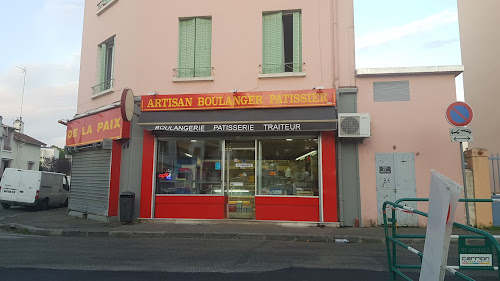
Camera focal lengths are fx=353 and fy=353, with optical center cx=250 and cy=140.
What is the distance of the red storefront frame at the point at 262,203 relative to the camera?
10602 millimetres

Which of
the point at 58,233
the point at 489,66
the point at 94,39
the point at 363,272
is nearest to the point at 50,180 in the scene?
the point at 94,39

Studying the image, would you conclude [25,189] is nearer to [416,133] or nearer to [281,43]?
[281,43]

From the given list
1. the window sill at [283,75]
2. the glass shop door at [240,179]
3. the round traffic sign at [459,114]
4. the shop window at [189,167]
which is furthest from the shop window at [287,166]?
the round traffic sign at [459,114]

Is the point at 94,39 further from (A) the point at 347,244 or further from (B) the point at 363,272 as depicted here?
(B) the point at 363,272

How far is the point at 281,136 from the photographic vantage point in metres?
11.2

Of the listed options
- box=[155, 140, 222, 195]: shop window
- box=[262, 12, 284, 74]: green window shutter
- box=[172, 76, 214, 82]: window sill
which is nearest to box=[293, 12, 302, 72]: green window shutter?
box=[262, 12, 284, 74]: green window shutter

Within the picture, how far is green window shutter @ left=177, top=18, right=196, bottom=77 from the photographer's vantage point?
11883 millimetres

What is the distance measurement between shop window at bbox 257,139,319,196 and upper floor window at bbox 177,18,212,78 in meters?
3.26

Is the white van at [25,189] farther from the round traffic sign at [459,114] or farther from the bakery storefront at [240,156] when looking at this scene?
the round traffic sign at [459,114]

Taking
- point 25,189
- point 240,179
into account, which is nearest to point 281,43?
point 240,179

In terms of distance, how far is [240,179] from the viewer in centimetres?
1148

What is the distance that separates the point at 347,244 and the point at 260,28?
714 cm

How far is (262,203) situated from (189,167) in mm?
2773

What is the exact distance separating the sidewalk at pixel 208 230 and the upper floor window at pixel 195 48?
4932 millimetres
